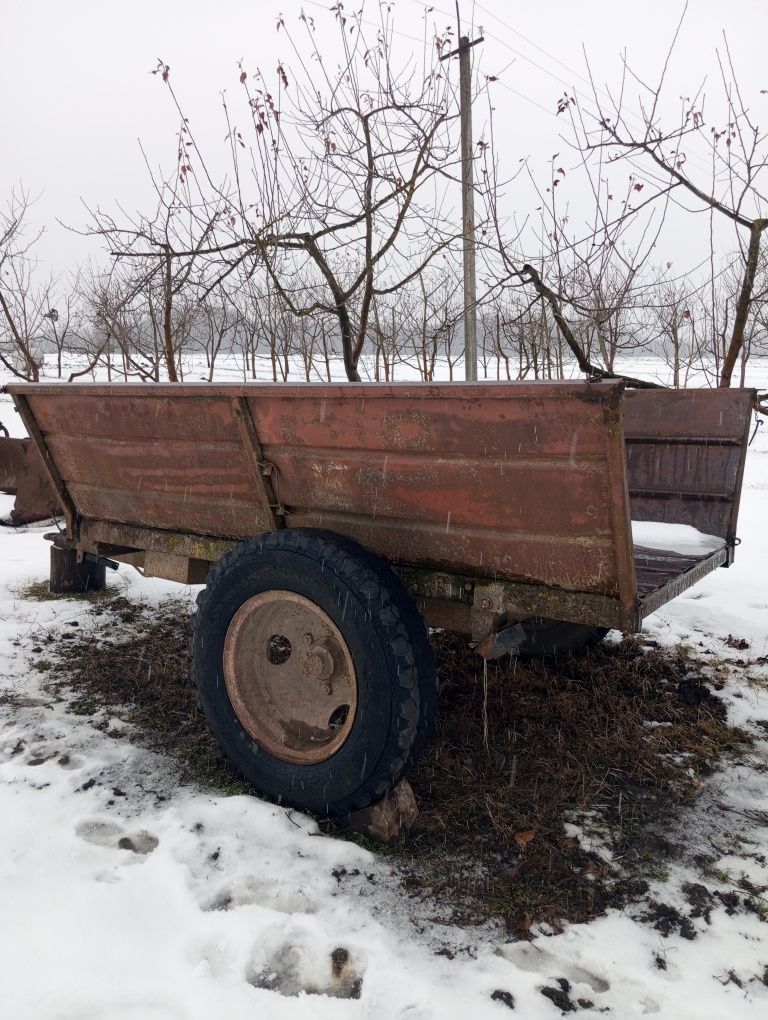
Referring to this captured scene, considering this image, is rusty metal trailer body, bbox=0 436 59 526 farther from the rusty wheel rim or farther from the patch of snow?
the patch of snow

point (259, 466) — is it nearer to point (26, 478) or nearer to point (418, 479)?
point (418, 479)

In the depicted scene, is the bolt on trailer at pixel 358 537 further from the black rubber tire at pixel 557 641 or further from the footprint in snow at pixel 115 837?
the black rubber tire at pixel 557 641

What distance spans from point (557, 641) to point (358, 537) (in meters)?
1.52

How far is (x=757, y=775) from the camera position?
2.57 m

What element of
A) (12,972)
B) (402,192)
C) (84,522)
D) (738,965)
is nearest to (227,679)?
(12,972)

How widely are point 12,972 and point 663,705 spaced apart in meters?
2.49

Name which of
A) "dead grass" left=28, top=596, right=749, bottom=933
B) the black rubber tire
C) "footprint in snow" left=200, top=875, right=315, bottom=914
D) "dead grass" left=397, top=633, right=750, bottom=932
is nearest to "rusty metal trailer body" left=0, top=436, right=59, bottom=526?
"dead grass" left=28, top=596, right=749, bottom=933

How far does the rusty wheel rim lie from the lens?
2.29 m

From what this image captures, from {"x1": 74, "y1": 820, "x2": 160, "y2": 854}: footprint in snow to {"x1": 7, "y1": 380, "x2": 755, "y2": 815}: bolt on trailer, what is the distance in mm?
358

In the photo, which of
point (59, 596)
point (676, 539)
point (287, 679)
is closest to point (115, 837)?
point (287, 679)

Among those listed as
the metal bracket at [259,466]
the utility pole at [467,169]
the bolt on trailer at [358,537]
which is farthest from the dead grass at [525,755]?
the utility pole at [467,169]

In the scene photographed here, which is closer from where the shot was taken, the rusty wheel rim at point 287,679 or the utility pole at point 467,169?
the rusty wheel rim at point 287,679

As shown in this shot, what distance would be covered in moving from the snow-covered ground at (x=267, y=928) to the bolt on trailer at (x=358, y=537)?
0.28 m

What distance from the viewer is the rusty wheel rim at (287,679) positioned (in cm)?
229
